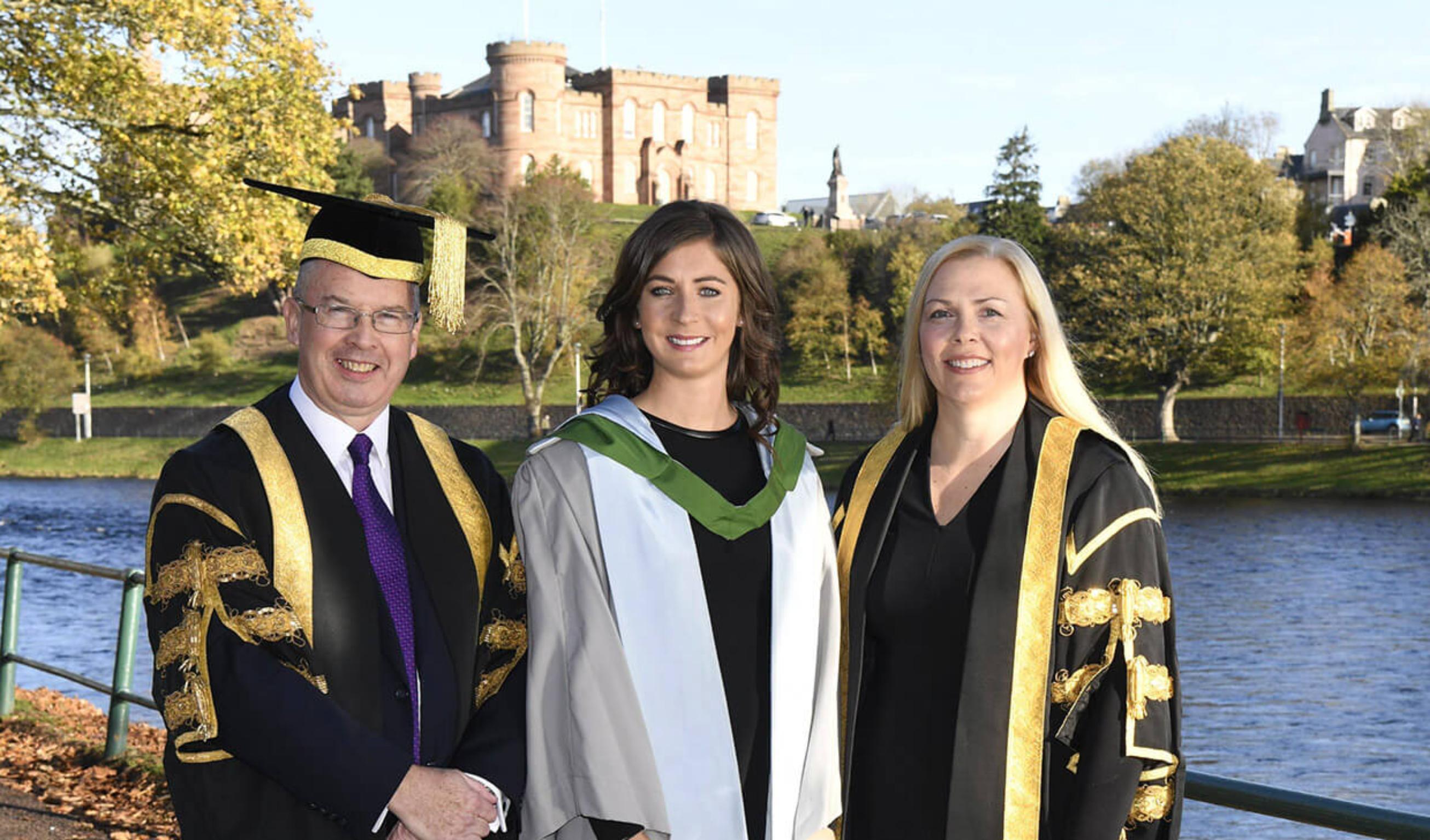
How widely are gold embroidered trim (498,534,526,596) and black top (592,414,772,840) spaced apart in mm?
399

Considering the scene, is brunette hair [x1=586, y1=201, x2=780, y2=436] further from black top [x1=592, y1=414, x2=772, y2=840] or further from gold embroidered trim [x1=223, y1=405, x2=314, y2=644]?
gold embroidered trim [x1=223, y1=405, x2=314, y2=644]

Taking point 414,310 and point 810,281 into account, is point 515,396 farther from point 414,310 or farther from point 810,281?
point 414,310

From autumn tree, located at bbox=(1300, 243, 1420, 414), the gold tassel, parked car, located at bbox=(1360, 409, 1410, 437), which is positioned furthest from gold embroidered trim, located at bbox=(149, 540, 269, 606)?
parked car, located at bbox=(1360, 409, 1410, 437)

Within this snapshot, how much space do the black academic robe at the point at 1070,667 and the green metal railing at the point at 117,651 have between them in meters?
3.78

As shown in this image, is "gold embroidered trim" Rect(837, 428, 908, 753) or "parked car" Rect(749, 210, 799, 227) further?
"parked car" Rect(749, 210, 799, 227)

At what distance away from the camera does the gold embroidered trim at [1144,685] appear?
10.2 ft

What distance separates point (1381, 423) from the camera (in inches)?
1806

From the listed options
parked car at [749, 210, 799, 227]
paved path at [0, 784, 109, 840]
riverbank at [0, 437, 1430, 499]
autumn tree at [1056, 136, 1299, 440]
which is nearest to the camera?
paved path at [0, 784, 109, 840]

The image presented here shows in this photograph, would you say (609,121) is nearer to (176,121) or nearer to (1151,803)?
(176,121)

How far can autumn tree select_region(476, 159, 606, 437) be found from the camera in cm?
5206

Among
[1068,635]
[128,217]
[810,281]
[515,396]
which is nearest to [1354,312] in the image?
[810,281]

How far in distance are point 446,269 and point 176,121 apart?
8640 millimetres

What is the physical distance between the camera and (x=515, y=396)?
56.2 meters

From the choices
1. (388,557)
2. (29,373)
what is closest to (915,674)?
(388,557)
